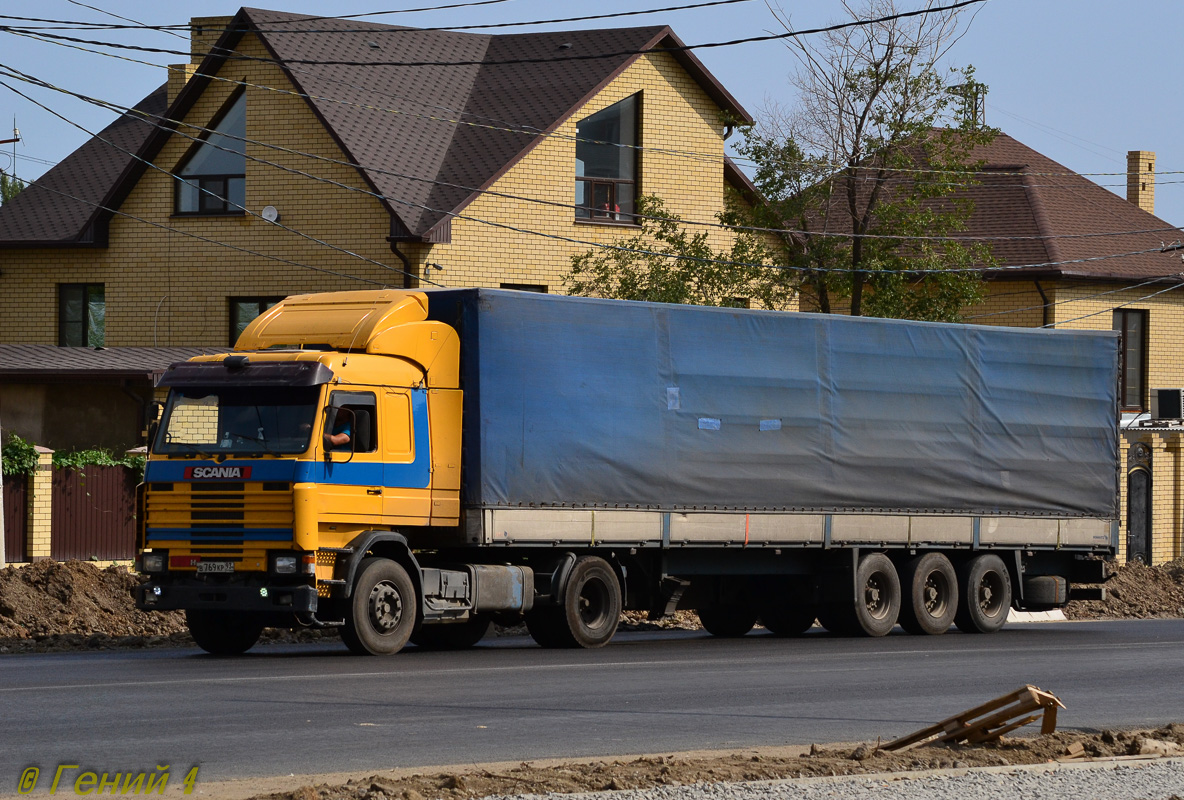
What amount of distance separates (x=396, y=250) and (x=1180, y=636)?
49.8 feet

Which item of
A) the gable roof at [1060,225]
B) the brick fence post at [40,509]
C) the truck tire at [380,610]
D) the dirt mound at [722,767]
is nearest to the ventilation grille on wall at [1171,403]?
the gable roof at [1060,225]

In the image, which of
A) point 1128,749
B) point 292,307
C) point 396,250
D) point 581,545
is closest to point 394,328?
point 292,307

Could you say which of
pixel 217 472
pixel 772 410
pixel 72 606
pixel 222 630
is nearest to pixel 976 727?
pixel 217 472

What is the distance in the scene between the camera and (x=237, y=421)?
17.0 meters

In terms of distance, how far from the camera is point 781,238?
35.3 meters

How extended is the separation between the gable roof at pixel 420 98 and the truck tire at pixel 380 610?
14184mm

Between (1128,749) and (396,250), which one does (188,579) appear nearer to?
(1128,749)

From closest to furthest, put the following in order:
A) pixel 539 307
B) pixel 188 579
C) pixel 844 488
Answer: pixel 188 579 → pixel 539 307 → pixel 844 488

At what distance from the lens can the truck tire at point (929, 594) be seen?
21891 millimetres

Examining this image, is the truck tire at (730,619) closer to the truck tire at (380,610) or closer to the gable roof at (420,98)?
the truck tire at (380,610)

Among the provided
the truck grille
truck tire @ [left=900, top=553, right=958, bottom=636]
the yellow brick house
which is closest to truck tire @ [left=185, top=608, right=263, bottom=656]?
the truck grille

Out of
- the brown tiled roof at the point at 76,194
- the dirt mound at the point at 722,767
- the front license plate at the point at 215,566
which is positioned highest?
the brown tiled roof at the point at 76,194

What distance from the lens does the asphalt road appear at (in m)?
10.7

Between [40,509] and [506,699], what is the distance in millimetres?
13554
